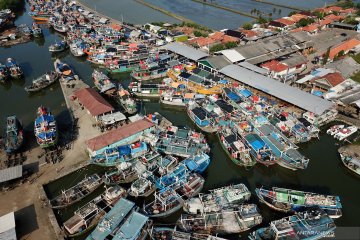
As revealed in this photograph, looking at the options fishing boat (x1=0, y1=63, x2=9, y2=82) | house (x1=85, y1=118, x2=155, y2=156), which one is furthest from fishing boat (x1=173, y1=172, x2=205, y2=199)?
fishing boat (x1=0, y1=63, x2=9, y2=82)

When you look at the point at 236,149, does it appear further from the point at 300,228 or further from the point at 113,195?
the point at 113,195

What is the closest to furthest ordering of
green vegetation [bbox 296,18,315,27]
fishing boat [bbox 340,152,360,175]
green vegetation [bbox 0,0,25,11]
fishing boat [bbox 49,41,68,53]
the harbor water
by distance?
the harbor water → fishing boat [bbox 340,152,360,175] → fishing boat [bbox 49,41,68,53] → green vegetation [bbox 296,18,315,27] → green vegetation [bbox 0,0,25,11]

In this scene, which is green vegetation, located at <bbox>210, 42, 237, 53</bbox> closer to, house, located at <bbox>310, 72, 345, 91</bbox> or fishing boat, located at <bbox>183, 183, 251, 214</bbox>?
house, located at <bbox>310, 72, 345, 91</bbox>

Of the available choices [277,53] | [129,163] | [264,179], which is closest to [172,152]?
[129,163]

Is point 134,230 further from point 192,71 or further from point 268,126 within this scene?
point 192,71

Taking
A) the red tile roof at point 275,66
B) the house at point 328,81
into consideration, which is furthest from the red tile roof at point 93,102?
the house at point 328,81

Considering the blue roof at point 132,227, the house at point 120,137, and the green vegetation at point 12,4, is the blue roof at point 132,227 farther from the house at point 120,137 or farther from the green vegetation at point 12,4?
the green vegetation at point 12,4
